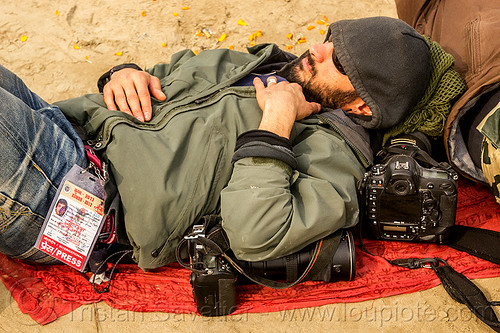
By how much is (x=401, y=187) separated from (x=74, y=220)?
1682mm

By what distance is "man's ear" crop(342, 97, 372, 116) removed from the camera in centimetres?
289

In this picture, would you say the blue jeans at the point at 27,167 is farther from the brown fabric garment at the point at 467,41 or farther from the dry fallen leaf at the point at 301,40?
the dry fallen leaf at the point at 301,40

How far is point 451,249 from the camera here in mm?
2848

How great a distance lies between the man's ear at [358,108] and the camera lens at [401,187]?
0.59 meters

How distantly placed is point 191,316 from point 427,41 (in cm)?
216

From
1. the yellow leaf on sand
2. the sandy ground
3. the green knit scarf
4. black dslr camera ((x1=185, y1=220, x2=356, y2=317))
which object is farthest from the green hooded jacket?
the yellow leaf on sand

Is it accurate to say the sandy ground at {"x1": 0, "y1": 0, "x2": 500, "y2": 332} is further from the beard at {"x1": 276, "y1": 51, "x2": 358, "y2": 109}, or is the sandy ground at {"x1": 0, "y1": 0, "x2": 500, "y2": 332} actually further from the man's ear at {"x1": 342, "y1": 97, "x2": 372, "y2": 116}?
the man's ear at {"x1": 342, "y1": 97, "x2": 372, "y2": 116}

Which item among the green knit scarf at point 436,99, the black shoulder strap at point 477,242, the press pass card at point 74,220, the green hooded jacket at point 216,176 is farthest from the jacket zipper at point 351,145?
the press pass card at point 74,220

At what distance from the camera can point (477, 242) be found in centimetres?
278

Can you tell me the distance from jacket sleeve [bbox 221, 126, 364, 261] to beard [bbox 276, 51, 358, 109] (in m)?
0.61

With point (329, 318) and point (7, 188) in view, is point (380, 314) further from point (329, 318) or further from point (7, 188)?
point (7, 188)

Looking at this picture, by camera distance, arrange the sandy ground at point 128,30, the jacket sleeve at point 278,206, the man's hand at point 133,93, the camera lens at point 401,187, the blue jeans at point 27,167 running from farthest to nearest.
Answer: the sandy ground at point 128,30 < the man's hand at point 133,93 < the camera lens at point 401,187 < the jacket sleeve at point 278,206 < the blue jeans at point 27,167

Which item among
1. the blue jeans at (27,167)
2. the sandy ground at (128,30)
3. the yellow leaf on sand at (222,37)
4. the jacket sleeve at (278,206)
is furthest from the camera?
the yellow leaf on sand at (222,37)

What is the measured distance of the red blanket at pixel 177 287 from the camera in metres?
2.52
